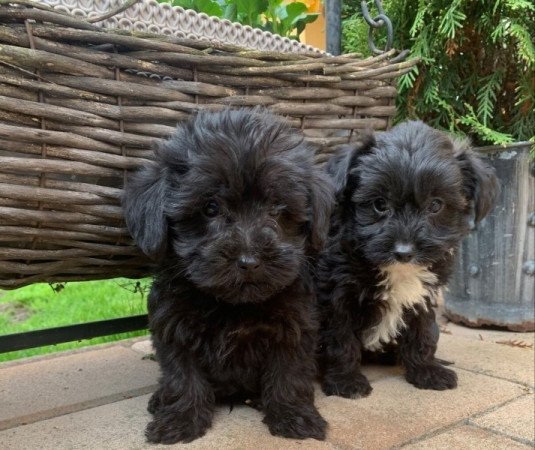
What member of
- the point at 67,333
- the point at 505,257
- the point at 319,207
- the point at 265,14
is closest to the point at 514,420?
the point at 319,207

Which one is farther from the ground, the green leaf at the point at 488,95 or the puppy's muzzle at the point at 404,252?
the green leaf at the point at 488,95

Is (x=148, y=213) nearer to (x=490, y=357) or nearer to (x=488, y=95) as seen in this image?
(x=490, y=357)

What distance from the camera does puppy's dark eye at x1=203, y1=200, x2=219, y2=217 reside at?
2072 millimetres

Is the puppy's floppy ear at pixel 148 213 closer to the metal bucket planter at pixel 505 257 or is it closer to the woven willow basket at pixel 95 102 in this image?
the woven willow basket at pixel 95 102

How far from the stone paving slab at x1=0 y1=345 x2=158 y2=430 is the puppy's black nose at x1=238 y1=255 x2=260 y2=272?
1.15m

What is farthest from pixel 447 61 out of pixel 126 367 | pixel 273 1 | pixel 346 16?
pixel 126 367

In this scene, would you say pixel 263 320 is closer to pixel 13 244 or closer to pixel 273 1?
pixel 13 244

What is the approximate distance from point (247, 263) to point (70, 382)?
149 centimetres

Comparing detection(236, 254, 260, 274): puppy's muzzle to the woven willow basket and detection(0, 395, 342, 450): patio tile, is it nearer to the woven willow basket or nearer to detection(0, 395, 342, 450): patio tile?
the woven willow basket

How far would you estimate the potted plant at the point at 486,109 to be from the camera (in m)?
3.76

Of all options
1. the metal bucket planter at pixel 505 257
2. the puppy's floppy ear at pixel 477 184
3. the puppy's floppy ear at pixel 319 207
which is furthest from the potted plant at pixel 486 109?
the puppy's floppy ear at pixel 319 207

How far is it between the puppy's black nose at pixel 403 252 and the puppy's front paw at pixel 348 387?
669 mm

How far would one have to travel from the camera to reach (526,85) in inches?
149

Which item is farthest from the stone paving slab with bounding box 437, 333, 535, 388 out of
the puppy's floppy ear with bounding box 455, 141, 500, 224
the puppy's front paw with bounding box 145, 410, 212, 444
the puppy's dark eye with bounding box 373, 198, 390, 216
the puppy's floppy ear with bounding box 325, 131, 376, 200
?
the puppy's front paw with bounding box 145, 410, 212, 444
